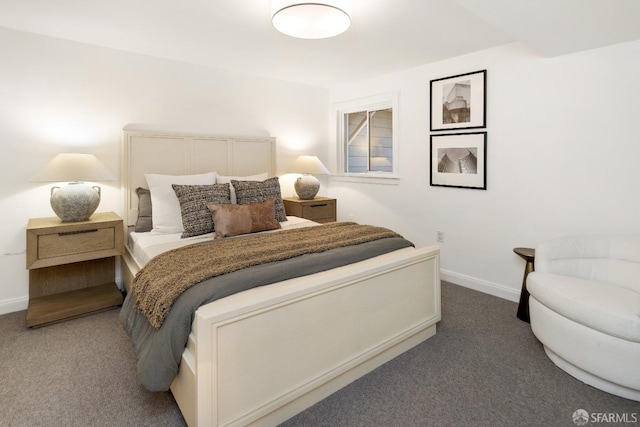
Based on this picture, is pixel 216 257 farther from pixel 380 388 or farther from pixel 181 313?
pixel 380 388

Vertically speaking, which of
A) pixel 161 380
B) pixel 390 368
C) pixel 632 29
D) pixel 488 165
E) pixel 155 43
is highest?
pixel 155 43

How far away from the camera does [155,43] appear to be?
2.99 meters

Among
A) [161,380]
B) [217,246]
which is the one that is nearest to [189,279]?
[161,380]

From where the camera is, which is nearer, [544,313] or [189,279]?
[189,279]

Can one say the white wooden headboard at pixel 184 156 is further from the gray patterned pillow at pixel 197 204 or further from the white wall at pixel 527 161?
the white wall at pixel 527 161

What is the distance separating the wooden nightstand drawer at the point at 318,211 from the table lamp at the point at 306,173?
0.53ft

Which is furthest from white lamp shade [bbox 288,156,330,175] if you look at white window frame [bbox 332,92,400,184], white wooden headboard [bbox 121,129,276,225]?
white window frame [bbox 332,92,400,184]

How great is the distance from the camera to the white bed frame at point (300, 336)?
146 cm

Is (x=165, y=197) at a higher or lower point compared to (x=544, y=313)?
higher

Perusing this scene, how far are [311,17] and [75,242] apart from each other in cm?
243

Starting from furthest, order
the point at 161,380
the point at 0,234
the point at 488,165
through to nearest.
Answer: the point at 488,165 < the point at 0,234 < the point at 161,380

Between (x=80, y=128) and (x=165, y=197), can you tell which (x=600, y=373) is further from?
(x=80, y=128)

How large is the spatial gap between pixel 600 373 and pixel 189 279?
2.23 m

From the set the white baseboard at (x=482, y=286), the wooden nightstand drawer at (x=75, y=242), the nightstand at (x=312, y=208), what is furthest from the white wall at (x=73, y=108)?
the white baseboard at (x=482, y=286)
